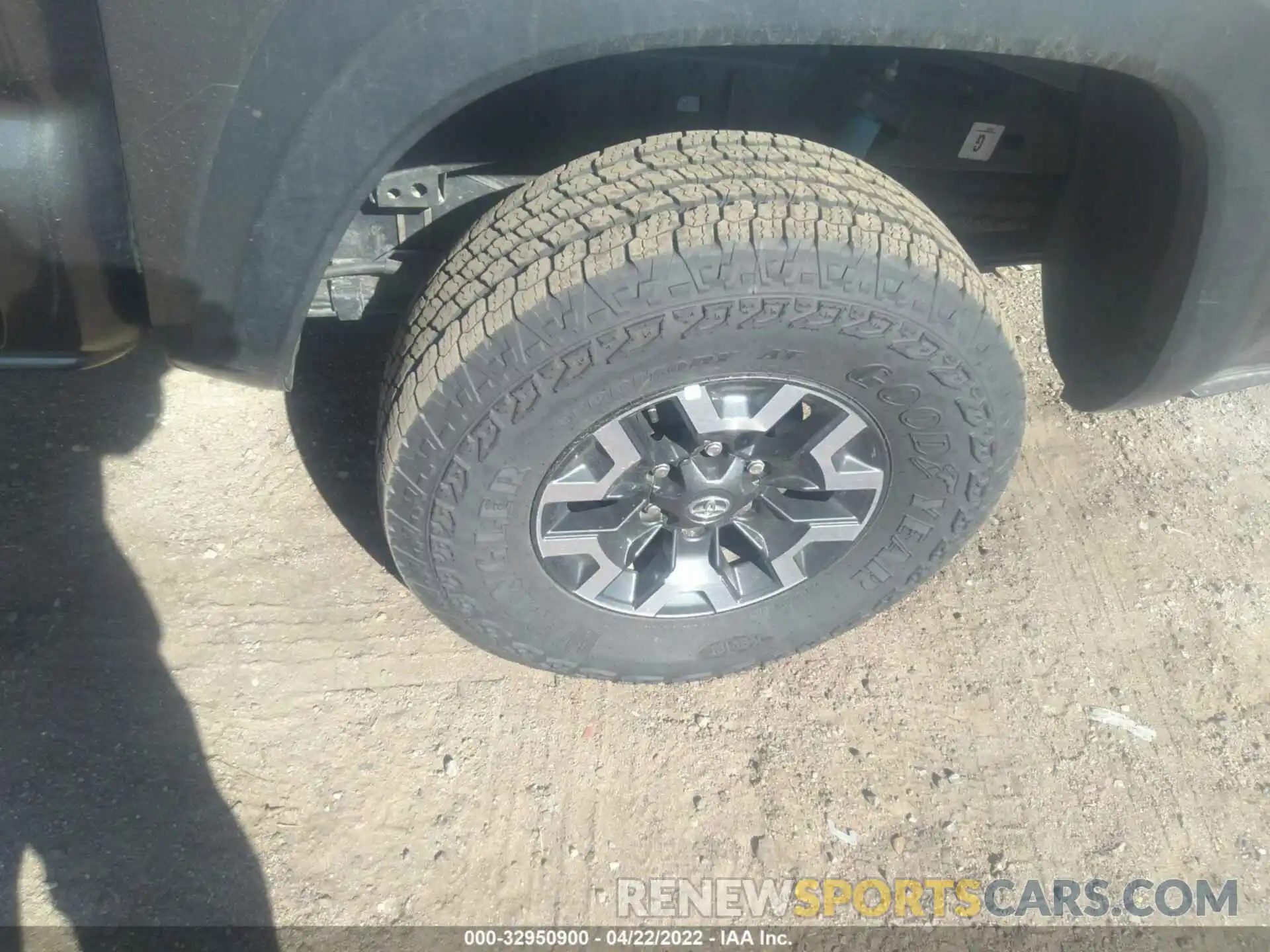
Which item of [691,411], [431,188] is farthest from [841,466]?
[431,188]

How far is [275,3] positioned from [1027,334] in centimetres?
289

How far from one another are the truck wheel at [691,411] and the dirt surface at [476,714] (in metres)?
0.31

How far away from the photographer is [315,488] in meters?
2.96

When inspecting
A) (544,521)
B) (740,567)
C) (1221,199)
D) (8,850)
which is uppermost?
(1221,199)

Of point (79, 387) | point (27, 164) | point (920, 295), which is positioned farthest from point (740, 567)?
point (79, 387)

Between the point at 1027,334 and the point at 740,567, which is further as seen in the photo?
the point at 1027,334

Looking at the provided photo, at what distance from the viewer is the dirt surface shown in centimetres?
233

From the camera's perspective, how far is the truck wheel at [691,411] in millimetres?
1826

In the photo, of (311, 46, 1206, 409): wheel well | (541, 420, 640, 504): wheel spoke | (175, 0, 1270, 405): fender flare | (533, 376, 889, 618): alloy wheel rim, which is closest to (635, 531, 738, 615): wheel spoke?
(533, 376, 889, 618): alloy wheel rim

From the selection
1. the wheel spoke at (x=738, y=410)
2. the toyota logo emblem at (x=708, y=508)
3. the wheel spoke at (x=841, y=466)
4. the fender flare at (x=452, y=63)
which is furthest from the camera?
the toyota logo emblem at (x=708, y=508)

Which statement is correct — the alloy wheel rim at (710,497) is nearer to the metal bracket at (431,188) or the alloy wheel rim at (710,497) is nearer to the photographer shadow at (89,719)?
the metal bracket at (431,188)

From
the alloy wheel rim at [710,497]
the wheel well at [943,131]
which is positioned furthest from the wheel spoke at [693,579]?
the wheel well at [943,131]

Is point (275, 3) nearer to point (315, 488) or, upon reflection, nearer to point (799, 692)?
point (315, 488)

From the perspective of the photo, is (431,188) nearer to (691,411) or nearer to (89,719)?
(691,411)
